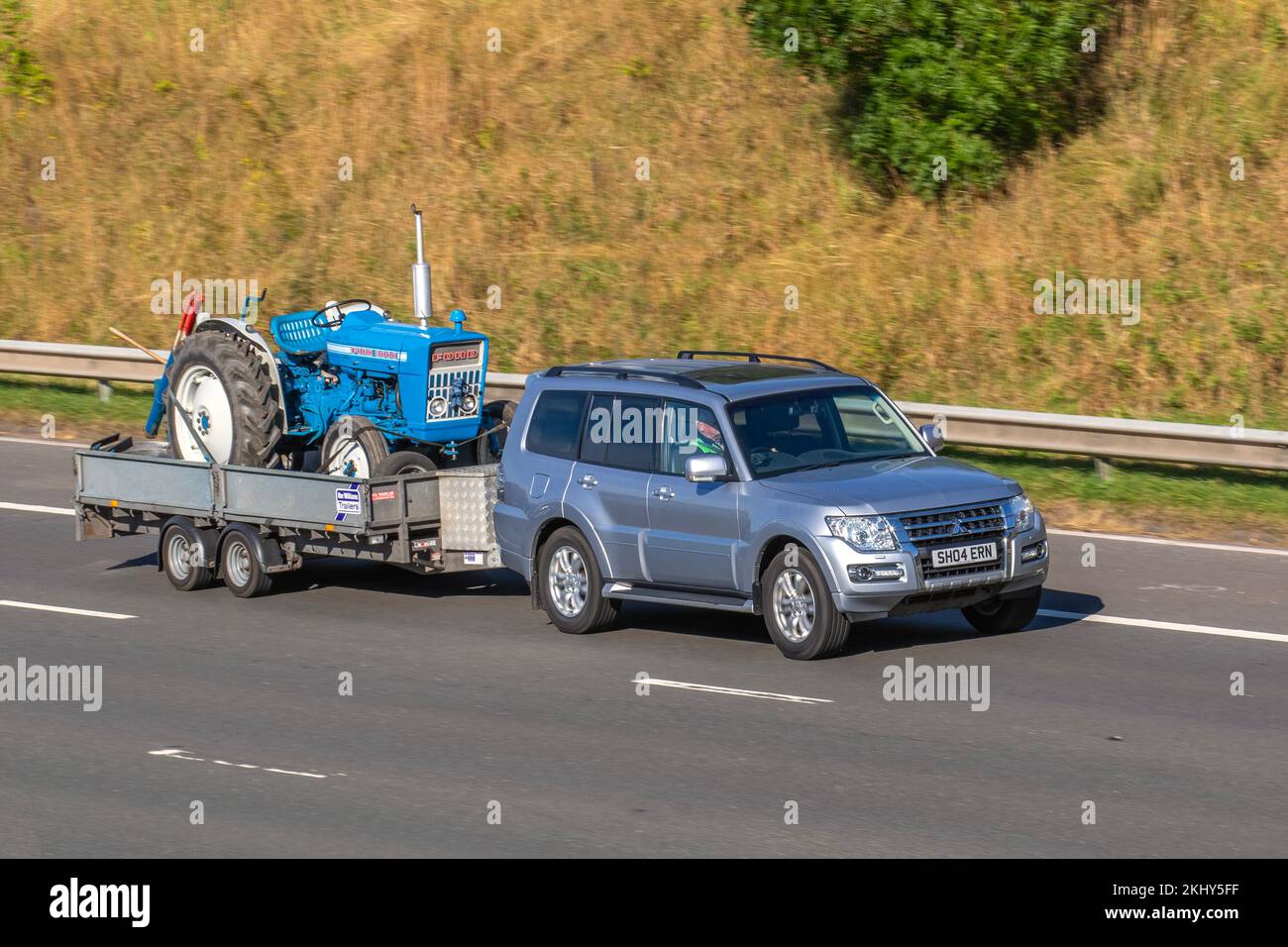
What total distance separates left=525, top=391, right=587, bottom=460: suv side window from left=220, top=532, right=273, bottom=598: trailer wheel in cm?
Result: 247

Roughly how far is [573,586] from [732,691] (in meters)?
2.19

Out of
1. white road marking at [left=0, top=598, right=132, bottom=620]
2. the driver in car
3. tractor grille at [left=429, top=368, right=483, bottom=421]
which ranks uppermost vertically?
tractor grille at [left=429, top=368, right=483, bottom=421]

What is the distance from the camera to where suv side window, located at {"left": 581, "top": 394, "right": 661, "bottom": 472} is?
41.3 feet

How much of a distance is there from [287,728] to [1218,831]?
5.12 meters

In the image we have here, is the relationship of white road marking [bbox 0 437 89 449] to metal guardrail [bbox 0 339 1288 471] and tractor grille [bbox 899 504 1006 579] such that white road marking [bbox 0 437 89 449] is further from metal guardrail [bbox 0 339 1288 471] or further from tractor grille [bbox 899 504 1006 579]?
tractor grille [bbox 899 504 1006 579]

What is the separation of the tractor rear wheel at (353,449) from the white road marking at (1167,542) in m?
6.16

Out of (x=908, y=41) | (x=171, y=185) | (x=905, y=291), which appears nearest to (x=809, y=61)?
(x=908, y=41)

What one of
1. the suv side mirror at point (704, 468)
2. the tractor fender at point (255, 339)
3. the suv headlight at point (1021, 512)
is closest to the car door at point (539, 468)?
the suv side mirror at point (704, 468)

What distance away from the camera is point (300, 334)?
14.9 meters

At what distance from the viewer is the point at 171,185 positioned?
30359 millimetres

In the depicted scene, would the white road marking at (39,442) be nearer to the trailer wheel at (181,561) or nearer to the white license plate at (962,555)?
the trailer wheel at (181,561)

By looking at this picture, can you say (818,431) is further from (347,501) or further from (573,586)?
→ (347,501)

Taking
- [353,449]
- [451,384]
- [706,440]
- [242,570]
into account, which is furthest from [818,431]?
[242,570]

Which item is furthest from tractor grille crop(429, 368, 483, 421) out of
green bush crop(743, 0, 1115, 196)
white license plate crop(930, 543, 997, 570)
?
green bush crop(743, 0, 1115, 196)
